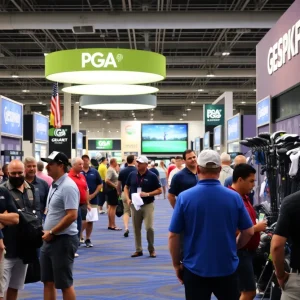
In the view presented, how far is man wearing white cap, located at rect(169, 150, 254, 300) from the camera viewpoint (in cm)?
296

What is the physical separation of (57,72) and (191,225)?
24.6ft

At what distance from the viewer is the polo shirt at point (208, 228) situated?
2.96m

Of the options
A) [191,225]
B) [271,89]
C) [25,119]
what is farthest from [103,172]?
[191,225]

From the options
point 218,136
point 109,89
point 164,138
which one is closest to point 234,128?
point 109,89

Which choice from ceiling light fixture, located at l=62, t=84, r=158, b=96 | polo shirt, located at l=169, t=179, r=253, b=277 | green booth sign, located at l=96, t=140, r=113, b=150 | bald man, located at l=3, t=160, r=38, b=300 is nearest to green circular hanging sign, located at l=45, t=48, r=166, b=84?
ceiling light fixture, located at l=62, t=84, r=158, b=96

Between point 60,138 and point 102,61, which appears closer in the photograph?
point 102,61

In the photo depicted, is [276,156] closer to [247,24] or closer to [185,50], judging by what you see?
[247,24]

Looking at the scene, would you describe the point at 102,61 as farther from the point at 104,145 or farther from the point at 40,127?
the point at 104,145

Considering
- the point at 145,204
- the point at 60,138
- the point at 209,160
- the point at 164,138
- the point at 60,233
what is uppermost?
the point at 164,138

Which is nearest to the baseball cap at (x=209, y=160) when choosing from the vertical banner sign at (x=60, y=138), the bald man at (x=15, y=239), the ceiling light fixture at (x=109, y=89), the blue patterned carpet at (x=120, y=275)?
the bald man at (x=15, y=239)

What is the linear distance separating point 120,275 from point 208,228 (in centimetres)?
398

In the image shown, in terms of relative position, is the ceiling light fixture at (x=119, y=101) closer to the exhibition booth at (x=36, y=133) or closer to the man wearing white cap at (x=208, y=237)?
the exhibition booth at (x=36, y=133)

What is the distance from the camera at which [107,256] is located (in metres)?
8.11

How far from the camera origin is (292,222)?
8.79 feet
